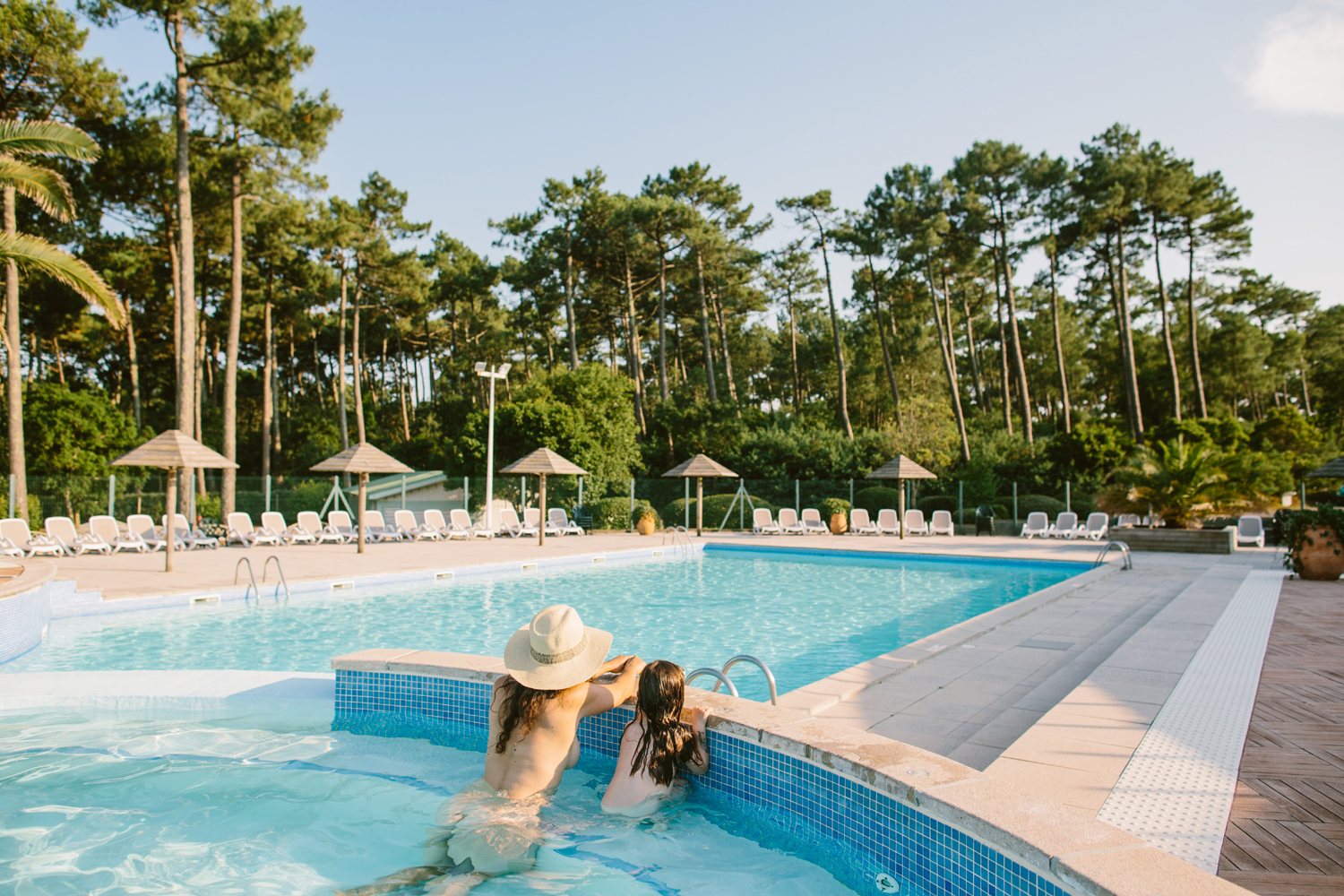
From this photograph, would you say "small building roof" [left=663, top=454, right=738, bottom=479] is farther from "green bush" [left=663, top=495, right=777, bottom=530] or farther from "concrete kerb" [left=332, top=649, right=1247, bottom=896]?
"concrete kerb" [left=332, top=649, right=1247, bottom=896]

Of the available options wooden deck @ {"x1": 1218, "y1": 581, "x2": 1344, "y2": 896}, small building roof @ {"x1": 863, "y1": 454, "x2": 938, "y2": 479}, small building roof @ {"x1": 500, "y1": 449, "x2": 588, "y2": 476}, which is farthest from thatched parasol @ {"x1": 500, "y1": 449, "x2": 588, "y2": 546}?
wooden deck @ {"x1": 1218, "y1": 581, "x2": 1344, "y2": 896}

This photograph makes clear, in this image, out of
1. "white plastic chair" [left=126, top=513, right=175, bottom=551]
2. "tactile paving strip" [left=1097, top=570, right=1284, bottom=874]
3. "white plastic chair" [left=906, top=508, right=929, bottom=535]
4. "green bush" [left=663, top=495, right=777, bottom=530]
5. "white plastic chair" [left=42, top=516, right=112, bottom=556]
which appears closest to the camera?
"tactile paving strip" [left=1097, top=570, right=1284, bottom=874]

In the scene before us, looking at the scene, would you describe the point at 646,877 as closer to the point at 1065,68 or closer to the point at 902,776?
the point at 902,776

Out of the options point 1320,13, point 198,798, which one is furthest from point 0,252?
point 1320,13

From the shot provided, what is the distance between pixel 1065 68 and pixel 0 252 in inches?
549

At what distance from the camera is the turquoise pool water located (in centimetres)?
715

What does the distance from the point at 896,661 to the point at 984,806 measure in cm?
319

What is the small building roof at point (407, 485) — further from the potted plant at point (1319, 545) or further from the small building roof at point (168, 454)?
the potted plant at point (1319, 545)

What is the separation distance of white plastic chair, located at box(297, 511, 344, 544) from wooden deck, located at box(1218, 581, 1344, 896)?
637 inches

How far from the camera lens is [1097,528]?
57.6ft

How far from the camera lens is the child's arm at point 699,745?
3.58m

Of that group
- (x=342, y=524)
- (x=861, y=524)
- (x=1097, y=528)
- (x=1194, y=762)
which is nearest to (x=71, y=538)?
(x=342, y=524)

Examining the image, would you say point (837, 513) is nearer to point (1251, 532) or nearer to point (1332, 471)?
point (1251, 532)

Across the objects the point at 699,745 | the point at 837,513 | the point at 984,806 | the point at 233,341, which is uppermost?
the point at 233,341
